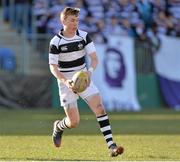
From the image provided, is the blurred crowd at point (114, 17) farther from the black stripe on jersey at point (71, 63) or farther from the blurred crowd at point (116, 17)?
the black stripe on jersey at point (71, 63)

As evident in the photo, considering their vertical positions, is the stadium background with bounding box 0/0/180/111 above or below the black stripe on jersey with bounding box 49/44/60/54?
below

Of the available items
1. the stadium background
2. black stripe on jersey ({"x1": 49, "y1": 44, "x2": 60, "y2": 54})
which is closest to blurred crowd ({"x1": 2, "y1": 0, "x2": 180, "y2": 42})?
the stadium background

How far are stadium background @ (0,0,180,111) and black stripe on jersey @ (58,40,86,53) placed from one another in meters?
14.3

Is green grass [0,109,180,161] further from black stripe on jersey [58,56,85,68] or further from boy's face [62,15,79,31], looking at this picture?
boy's face [62,15,79,31]

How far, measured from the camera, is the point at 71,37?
40.7ft

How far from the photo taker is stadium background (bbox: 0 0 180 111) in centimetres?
2684

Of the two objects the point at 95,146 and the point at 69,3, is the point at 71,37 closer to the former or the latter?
the point at 95,146

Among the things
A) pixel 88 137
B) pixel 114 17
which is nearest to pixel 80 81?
pixel 88 137

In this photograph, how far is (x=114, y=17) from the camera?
29.5 meters

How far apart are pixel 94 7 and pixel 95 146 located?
16.5m

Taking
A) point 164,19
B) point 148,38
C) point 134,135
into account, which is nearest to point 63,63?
point 134,135

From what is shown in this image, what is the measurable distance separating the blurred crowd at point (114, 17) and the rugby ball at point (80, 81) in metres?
16.6

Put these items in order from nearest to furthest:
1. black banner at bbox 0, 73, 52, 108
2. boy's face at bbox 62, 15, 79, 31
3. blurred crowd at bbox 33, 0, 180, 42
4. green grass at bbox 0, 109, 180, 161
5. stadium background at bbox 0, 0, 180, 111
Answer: boy's face at bbox 62, 15, 79, 31 < green grass at bbox 0, 109, 180, 161 < black banner at bbox 0, 73, 52, 108 < stadium background at bbox 0, 0, 180, 111 < blurred crowd at bbox 33, 0, 180, 42

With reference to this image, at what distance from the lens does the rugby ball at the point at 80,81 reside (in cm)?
1180
